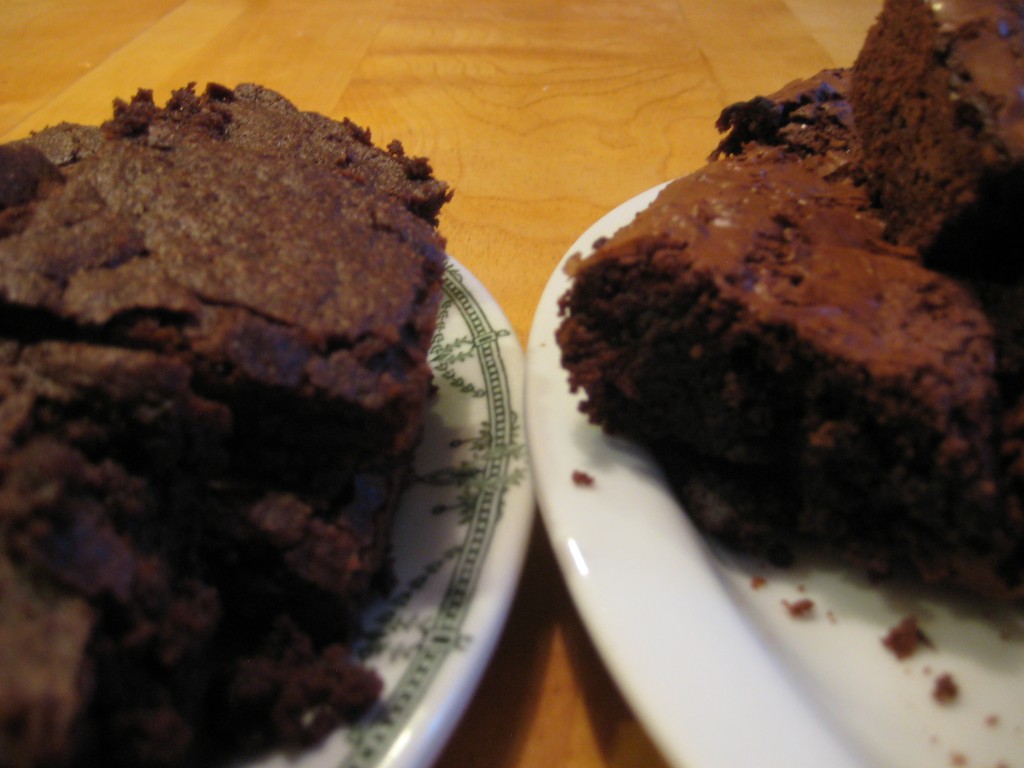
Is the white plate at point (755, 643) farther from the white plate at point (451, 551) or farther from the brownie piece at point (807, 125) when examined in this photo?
the brownie piece at point (807, 125)

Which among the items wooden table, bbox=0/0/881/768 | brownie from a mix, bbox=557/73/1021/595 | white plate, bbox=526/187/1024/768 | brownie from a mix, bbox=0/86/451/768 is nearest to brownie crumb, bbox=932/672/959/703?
white plate, bbox=526/187/1024/768

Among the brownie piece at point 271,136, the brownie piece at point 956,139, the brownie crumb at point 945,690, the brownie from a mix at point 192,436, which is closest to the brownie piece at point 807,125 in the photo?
the brownie piece at point 956,139

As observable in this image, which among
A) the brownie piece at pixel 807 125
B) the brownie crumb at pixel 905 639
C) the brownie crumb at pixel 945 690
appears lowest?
the brownie crumb at pixel 945 690

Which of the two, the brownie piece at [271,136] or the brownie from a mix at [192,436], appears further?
the brownie piece at [271,136]

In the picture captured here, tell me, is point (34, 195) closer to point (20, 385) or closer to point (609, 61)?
point (20, 385)

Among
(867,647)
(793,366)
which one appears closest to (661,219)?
(793,366)

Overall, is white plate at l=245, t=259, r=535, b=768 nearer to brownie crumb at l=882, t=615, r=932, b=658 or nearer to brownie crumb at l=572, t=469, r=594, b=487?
brownie crumb at l=572, t=469, r=594, b=487

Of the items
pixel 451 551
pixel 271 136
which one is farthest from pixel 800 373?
pixel 271 136
